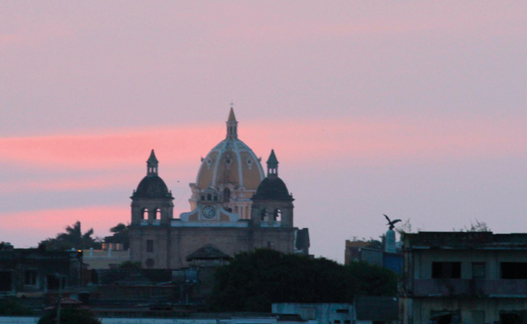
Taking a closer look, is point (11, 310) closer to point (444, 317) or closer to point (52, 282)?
point (444, 317)

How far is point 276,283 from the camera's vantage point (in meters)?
87.6

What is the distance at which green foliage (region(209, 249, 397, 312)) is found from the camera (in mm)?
84688

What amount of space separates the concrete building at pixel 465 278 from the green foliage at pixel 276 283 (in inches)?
1018

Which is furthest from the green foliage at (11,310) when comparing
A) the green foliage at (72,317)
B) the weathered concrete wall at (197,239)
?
the weathered concrete wall at (197,239)

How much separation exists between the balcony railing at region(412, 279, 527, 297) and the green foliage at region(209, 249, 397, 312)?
2599cm

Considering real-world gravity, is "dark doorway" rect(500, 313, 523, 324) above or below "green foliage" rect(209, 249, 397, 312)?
below

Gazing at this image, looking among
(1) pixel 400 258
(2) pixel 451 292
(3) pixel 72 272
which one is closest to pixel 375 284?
(3) pixel 72 272

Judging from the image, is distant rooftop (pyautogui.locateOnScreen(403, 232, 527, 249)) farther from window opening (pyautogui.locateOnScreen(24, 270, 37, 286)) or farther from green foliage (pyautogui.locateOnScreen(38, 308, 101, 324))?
window opening (pyautogui.locateOnScreen(24, 270, 37, 286))

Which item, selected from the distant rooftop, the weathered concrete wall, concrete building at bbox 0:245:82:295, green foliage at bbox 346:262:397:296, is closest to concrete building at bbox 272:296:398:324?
the distant rooftop

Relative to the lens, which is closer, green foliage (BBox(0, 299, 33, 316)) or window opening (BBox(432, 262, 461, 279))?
window opening (BBox(432, 262, 461, 279))

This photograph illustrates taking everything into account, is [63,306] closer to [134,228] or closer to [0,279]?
[0,279]

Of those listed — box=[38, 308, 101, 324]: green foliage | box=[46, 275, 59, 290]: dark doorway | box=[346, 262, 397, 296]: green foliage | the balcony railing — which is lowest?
box=[38, 308, 101, 324]: green foliage

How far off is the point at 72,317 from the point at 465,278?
14.3 meters

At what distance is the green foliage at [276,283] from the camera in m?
84.7
